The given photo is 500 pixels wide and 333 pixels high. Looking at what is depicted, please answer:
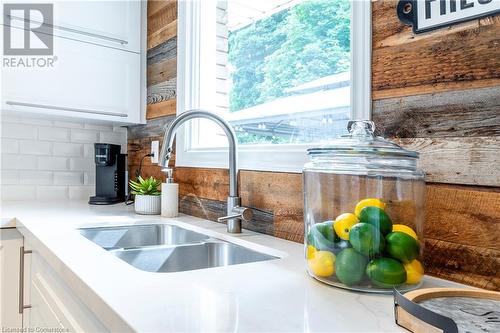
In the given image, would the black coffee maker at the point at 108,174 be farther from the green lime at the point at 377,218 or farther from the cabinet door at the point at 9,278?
the green lime at the point at 377,218

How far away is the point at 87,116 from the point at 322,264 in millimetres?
1668

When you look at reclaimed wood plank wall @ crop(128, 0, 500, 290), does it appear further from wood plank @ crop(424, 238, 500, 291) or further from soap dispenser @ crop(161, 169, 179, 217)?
soap dispenser @ crop(161, 169, 179, 217)

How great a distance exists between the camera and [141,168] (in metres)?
2.28

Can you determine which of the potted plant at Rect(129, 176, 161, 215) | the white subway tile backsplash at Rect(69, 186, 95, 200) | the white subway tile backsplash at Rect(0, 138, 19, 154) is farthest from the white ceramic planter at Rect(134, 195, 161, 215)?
the white subway tile backsplash at Rect(0, 138, 19, 154)

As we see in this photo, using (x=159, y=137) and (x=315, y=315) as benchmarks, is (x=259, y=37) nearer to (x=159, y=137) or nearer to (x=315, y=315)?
(x=159, y=137)

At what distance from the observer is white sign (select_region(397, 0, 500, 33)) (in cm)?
80

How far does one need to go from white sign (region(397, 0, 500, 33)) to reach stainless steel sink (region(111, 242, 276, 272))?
79 cm

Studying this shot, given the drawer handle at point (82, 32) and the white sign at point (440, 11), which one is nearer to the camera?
the white sign at point (440, 11)

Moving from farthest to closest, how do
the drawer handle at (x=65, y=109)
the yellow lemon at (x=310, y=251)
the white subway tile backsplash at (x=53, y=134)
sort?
the white subway tile backsplash at (x=53, y=134) < the drawer handle at (x=65, y=109) < the yellow lemon at (x=310, y=251)

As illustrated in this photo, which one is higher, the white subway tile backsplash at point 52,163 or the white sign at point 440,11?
the white sign at point 440,11

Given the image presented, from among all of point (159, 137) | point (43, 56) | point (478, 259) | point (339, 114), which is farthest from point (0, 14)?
point (478, 259)

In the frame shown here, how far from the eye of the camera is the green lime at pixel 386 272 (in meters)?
0.72

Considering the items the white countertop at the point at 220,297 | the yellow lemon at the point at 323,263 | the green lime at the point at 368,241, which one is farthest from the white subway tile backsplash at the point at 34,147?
the green lime at the point at 368,241

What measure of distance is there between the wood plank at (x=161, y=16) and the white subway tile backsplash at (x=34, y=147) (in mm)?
865
